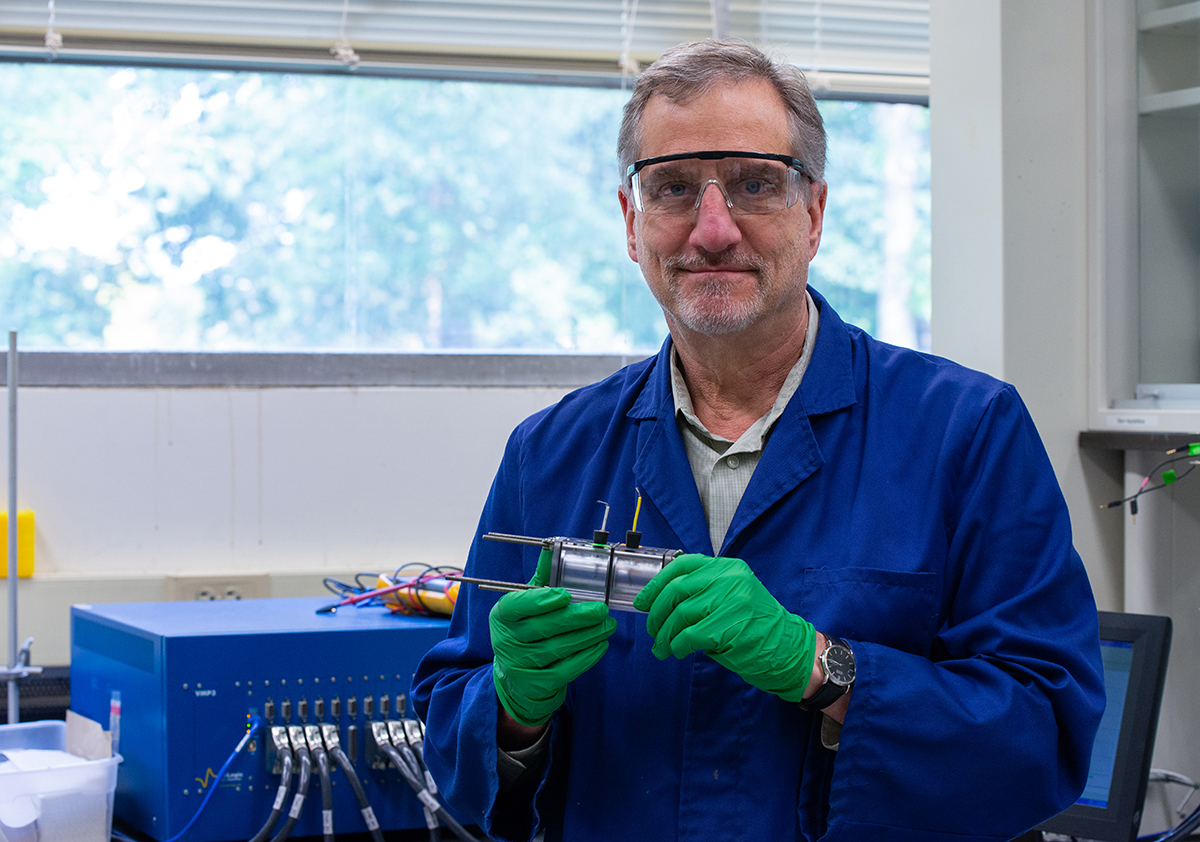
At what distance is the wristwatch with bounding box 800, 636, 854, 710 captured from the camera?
0.87 meters

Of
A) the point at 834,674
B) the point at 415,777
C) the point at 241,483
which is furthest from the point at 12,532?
the point at 834,674

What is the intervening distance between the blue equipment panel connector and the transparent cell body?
0.73 meters

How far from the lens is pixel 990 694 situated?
868 millimetres

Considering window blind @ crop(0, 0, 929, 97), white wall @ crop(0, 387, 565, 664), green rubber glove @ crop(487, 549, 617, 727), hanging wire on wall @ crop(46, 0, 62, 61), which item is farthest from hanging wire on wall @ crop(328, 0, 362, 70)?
green rubber glove @ crop(487, 549, 617, 727)

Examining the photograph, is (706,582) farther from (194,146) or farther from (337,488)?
(194,146)

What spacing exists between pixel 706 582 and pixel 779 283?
1.05 feet

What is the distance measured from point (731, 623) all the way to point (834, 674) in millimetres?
100

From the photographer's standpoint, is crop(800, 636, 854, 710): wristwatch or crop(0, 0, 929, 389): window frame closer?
crop(800, 636, 854, 710): wristwatch

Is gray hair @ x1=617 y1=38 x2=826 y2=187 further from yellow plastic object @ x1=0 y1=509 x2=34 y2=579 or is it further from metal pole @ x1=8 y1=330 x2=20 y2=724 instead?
yellow plastic object @ x1=0 y1=509 x2=34 y2=579

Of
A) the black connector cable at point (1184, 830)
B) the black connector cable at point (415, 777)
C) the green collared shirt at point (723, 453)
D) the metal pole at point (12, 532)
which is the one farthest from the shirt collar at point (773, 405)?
the metal pole at point (12, 532)

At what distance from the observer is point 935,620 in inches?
37.3

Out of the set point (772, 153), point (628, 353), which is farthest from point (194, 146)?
point (772, 153)

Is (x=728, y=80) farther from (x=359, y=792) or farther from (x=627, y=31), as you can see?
(x=627, y=31)

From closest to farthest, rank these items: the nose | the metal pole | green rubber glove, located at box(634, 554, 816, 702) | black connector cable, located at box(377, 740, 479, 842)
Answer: green rubber glove, located at box(634, 554, 816, 702)
the nose
black connector cable, located at box(377, 740, 479, 842)
the metal pole
